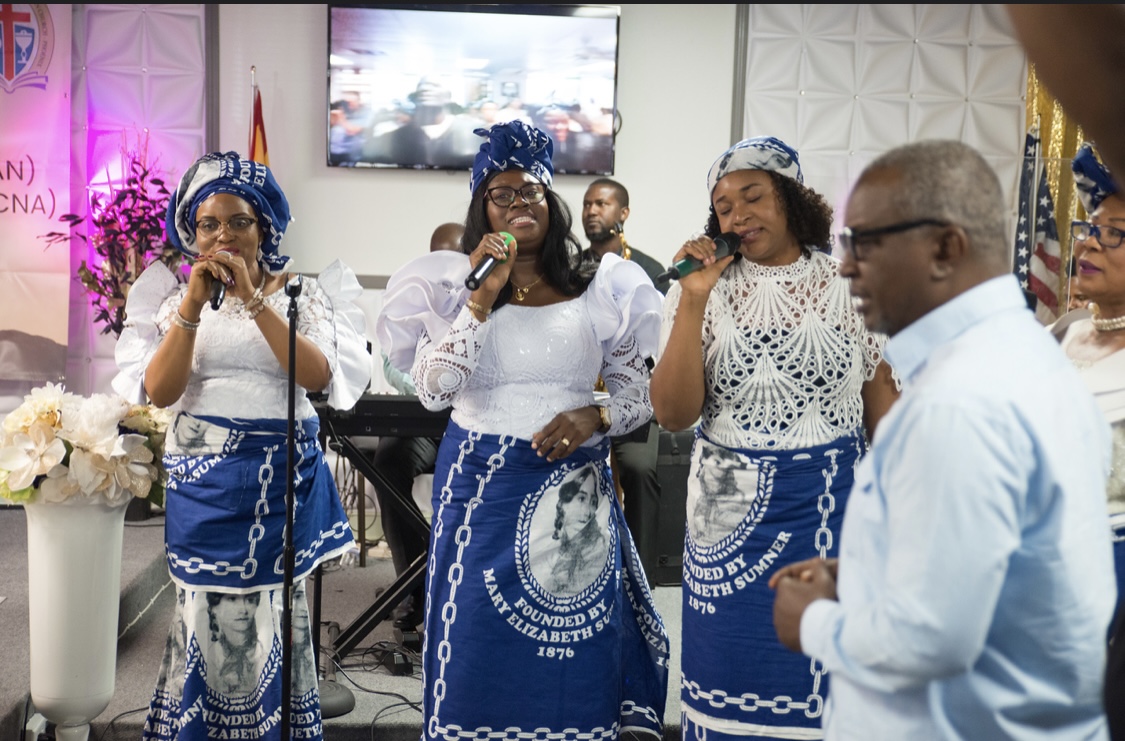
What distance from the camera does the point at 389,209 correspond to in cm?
666

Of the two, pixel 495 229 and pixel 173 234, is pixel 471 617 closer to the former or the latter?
pixel 495 229

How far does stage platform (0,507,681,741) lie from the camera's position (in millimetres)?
3371

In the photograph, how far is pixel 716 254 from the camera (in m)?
2.35

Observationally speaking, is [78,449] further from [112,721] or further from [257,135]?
[257,135]

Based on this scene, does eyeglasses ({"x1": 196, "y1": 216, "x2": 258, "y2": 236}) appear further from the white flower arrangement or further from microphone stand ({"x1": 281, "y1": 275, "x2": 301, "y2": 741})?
the white flower arrangement

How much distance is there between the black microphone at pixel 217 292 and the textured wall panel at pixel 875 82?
4.71m

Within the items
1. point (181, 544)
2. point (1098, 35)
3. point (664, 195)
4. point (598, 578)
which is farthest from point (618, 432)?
point (664, 195)

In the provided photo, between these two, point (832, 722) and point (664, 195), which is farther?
point (664, 195)

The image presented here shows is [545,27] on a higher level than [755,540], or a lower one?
higher

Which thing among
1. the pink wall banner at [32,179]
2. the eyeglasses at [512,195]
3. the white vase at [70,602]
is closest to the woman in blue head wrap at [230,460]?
the white vase at [70,602]

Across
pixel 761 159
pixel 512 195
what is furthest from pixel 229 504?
pixel 761 159

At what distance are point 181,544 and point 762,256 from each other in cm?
158

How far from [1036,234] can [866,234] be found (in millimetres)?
5888

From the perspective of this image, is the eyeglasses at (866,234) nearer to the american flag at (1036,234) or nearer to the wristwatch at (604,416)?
the wristwatch at (604,416)
